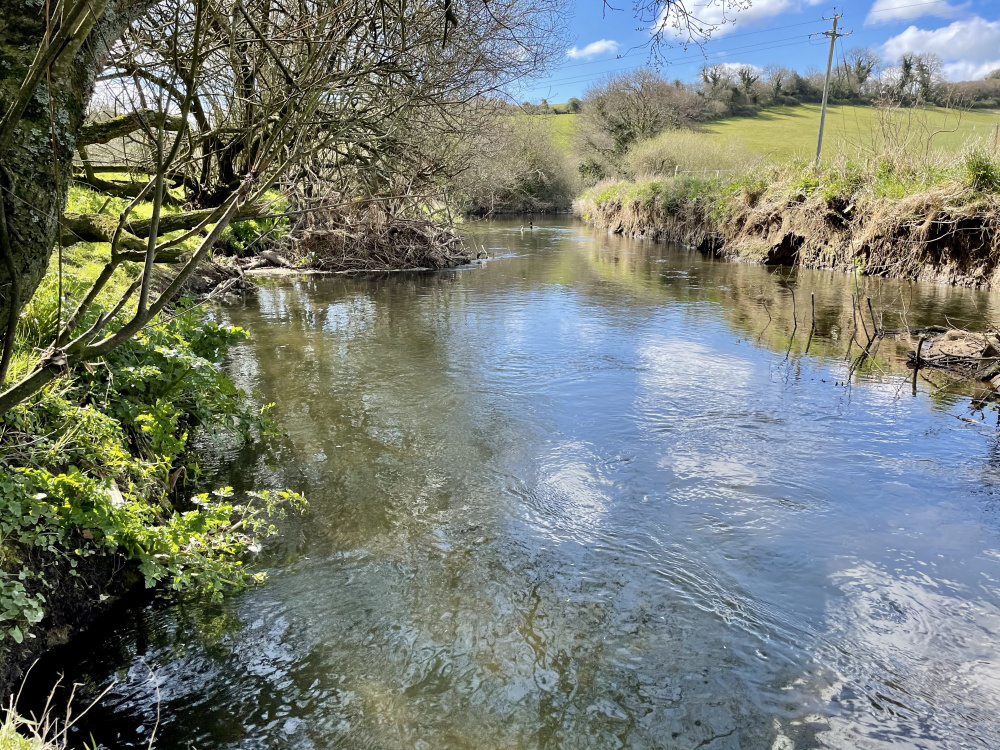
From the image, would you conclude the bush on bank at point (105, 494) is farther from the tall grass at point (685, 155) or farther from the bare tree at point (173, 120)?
the tall grass at point (685, 155)

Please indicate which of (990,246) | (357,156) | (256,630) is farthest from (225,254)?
(990,246)

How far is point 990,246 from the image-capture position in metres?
14.5

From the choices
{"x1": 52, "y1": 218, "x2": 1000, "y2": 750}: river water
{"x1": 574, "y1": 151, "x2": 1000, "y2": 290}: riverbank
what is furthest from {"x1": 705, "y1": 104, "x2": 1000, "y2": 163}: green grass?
{"x1": 52, "y1": 218, "x2": 1000, "y2": 750}: river water

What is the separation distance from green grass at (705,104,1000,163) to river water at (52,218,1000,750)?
11806 mm

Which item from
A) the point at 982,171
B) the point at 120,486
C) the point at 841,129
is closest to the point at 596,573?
the point at 120,486

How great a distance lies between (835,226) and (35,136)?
2064cm

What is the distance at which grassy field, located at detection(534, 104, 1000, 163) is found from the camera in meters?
17.3

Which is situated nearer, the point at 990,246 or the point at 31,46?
the point at 31,46

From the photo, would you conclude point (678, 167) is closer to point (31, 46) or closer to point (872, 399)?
point (872, 399)

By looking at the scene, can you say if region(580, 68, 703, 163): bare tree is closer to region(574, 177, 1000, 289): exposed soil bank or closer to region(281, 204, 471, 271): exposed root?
region(574, 177, 1000, 289): exposed soil bank

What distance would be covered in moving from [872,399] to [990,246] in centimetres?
976

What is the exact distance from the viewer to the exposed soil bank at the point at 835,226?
580 inches

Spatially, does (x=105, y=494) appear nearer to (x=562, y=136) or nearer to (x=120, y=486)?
(x=120, y=486)

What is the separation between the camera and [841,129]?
3108 centimetres
